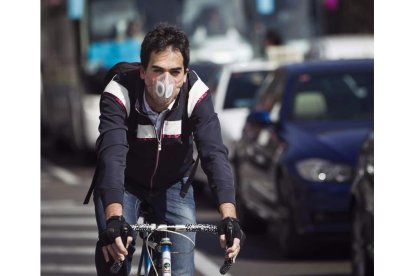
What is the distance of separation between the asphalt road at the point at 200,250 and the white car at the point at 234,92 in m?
0.97

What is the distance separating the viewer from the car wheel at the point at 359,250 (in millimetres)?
9625

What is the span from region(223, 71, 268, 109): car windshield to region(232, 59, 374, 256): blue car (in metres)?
2.36

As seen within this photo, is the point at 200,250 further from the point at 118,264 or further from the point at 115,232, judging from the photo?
the point at 115,232

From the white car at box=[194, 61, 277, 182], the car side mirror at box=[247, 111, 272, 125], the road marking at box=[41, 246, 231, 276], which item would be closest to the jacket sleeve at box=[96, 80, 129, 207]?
the road marking at box=[41, 246, 231, 276]

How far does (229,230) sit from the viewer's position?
17.9 feet

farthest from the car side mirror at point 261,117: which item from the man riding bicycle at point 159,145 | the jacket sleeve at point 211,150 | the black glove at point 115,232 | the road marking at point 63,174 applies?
the road marking at point 63,174

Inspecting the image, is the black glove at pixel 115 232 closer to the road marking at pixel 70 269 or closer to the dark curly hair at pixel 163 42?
the dark curly hair at pixel 163 42

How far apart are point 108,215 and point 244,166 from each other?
8.29 metres

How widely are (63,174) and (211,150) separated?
1723 cm

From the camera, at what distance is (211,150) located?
19.2ft

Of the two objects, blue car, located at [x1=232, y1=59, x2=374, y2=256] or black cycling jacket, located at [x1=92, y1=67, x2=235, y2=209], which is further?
blue car, located at [x1=232, y1=59, x2=374, y2=256]

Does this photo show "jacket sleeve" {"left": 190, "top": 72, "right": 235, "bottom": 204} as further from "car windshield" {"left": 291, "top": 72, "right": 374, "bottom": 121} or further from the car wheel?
"car windshield" {"left": 291, "top": 72, "right": 374, "bottom": 121}

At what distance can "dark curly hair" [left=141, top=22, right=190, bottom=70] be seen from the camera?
5758 millimetres

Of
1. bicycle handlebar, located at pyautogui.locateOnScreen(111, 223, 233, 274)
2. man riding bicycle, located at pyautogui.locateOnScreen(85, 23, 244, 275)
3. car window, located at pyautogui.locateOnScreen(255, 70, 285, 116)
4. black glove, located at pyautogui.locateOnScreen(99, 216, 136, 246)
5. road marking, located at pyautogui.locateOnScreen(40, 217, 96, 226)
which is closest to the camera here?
black glove, located at pyautogui.locateOnScreen(99, 216, 136, 246)
